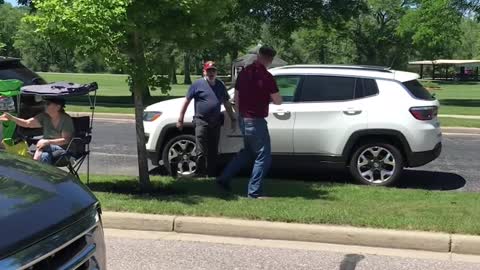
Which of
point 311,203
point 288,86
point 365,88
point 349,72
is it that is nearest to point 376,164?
point 365,88

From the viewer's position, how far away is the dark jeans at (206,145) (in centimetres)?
854

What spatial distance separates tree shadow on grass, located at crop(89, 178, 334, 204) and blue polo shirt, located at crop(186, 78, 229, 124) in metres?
0.89

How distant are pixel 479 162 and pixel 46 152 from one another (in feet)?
24.6

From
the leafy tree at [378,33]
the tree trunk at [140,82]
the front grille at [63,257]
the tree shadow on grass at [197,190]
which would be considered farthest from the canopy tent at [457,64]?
the front grille at [63,257]

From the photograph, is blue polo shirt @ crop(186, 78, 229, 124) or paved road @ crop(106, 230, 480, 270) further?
blue polo shirt @ crop(186, 78, 229, 124)

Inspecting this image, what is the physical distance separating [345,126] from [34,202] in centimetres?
642

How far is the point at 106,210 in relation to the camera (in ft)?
21.9

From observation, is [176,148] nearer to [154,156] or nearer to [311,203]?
[154,156]

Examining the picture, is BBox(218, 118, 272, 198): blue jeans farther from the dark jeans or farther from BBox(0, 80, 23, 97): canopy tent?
BBox(0, 80, 23, 97): canopy tent

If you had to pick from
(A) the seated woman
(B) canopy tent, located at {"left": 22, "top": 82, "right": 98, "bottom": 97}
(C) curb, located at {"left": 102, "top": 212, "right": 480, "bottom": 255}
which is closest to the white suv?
(B) canopy tent, located at {"left": 22, "top": 82, "right": 98, "bottom": 97}

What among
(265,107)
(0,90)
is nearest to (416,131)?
(265,107)

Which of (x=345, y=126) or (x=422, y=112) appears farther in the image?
(x=345, y=126)

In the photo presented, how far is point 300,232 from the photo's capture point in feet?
19.9

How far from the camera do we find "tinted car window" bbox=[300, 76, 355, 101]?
29.0ft
